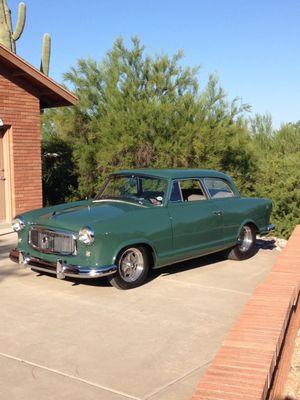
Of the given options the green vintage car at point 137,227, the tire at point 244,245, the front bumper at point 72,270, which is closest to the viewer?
the front bumper at point 72,270

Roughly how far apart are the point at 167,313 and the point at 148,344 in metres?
0.94

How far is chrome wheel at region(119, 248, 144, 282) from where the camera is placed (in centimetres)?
639

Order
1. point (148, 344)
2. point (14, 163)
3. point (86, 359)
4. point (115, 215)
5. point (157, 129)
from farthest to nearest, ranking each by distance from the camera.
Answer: point (157, 129)
point (14, 163)
point (115, 215)
point (148, 344)
point (86, 359)

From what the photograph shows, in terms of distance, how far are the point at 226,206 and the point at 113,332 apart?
3.49 meters

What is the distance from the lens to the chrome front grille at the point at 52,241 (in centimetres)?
614

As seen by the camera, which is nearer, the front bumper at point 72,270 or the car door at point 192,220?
the front bumper at point 72,270

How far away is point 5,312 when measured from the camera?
5.54 m

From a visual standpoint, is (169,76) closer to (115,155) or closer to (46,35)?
(115,155)

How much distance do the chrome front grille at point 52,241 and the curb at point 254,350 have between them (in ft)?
7.49

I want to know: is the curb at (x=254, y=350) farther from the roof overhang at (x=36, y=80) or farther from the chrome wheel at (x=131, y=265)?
the roof overhang at (x=36, y=80)

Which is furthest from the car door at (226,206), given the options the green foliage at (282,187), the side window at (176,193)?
the green foliage at (282,187)

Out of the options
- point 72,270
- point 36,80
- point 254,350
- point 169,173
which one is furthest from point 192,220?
point 36,80

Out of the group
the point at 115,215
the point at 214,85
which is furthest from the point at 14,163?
the point at 214,85

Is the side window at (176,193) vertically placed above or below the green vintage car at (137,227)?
above
